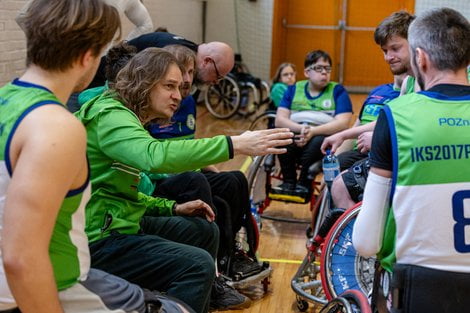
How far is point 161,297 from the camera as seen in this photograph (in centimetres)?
169

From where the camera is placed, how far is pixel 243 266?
318 centimetres

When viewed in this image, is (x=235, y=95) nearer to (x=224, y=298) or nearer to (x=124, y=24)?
(x=124, y=24)

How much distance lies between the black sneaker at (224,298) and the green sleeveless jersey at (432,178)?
147 centimetres

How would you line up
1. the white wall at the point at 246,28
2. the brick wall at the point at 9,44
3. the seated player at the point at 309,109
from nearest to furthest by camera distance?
1. the brick wall at the point at 9,44
2. the seated player at the point at 309,109
3. the white wall at the point at 246,28

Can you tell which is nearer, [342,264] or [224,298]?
[342,264]

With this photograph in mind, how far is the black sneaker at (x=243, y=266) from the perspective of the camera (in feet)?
10.2

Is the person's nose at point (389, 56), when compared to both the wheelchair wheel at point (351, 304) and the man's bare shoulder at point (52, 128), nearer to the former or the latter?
the wheelchair wheel at point (351, 304)

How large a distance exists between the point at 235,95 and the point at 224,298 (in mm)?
5182

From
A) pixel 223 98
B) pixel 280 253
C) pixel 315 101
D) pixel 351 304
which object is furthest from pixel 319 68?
pixel 223 98

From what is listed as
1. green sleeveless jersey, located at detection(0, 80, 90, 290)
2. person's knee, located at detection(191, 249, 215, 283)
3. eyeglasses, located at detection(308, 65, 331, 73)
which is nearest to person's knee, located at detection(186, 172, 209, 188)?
person's knee, located at detection(191, 249, 215, 283)

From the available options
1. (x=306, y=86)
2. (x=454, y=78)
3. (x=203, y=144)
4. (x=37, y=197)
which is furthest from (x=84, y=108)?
(x=306, y=86)

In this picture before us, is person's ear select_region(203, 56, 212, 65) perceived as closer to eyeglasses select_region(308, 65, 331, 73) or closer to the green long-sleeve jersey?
eyeglasses select_region(308, 65, 331, 73)

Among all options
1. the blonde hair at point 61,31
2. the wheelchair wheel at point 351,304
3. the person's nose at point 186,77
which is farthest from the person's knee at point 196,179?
the blonde hair at point 61,31

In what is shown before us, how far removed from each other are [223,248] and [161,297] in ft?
4.58
